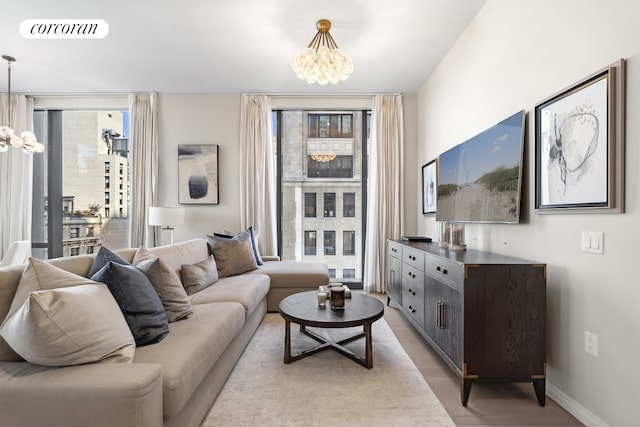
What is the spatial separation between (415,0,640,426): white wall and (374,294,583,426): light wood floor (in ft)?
0.41

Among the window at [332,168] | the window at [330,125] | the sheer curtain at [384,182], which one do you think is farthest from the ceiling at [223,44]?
the window at [332,168]

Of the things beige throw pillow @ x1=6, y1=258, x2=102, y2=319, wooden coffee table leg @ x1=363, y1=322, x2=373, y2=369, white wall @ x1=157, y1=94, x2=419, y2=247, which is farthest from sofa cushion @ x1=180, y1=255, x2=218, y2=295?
white wall @ x1=157, y1=94, x2=419, y2=247

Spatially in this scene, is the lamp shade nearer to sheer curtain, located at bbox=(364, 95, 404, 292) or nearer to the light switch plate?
sheer curtain, located at bbox=(364, 95, 404, 292)

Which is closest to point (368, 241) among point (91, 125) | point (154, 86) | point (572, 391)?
point (572, 391)

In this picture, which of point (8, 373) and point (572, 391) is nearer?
point (8, 373)

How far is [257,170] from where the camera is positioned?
14.7ft

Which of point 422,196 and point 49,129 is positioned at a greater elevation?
point 49,129

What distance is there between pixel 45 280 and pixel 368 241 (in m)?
3.77

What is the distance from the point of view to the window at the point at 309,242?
15.8 feet

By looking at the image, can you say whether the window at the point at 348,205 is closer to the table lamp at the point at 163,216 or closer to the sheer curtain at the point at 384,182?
the sheer curtain at the point at 384,182

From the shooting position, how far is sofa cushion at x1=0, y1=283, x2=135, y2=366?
1.12 metres

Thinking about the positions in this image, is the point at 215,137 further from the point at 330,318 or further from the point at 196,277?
the point at 330,318

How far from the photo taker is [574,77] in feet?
5.59

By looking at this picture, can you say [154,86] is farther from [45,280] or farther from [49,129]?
[45,280]
